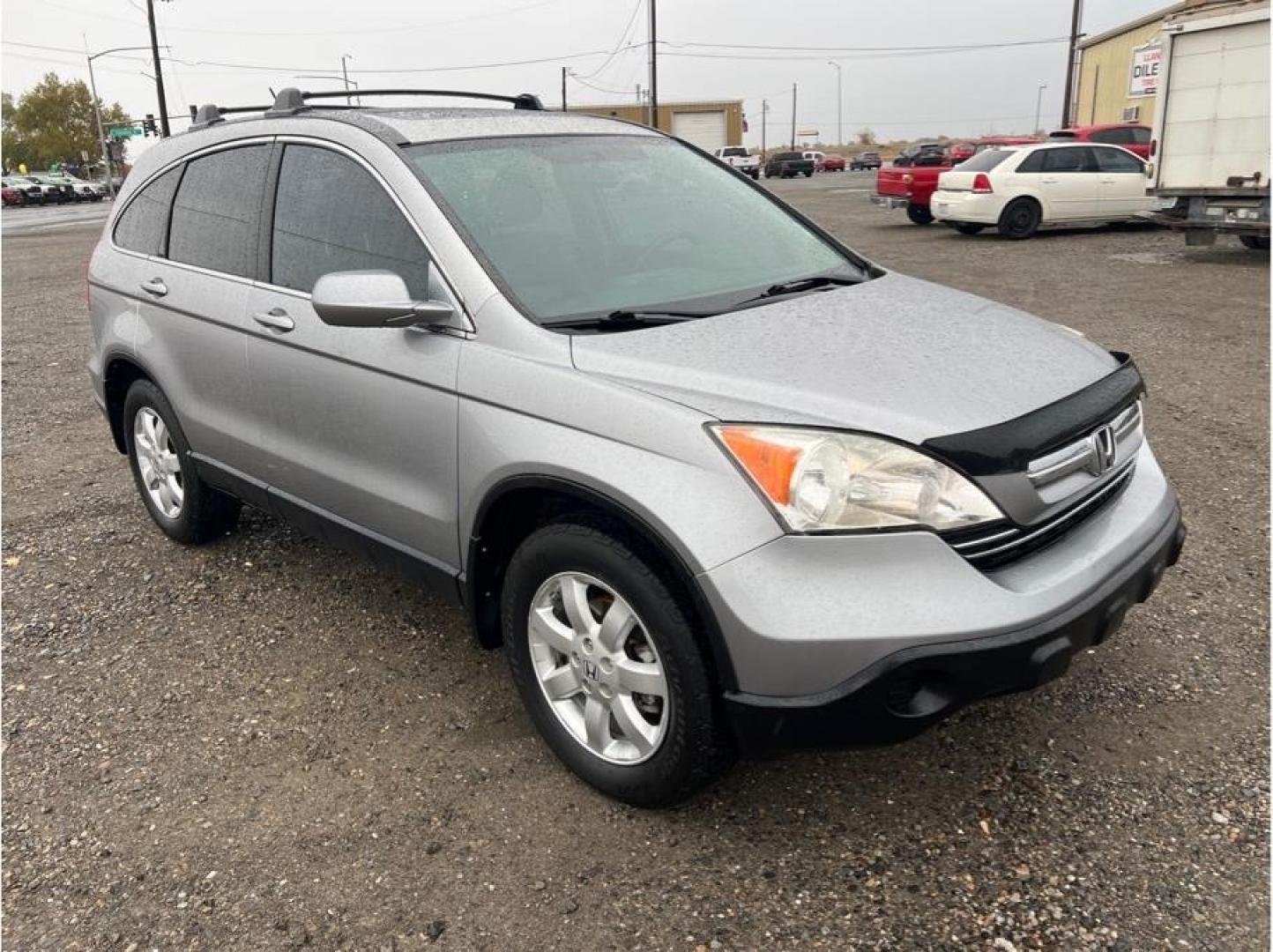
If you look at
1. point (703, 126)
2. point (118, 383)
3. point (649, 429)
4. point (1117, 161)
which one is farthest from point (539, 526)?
point (703, 126)

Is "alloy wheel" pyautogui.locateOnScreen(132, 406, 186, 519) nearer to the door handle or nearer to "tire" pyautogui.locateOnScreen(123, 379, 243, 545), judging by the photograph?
"tire" pyautogui.locateOnScreen(123, 379, 243, 545)

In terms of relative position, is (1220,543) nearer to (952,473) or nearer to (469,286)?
(952,473)

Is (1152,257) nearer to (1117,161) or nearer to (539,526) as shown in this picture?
(1117,161)

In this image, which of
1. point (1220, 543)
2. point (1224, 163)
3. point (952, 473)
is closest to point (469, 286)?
point (952, 473)

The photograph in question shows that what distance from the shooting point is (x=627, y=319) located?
111 inches

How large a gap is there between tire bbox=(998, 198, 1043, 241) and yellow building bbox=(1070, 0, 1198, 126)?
1488cm

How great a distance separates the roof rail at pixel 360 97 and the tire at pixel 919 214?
16.2m

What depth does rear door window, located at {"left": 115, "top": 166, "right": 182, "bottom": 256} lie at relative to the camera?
170 inches

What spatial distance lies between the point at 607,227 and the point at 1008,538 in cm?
161

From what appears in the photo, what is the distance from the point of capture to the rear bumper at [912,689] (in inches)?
86.0

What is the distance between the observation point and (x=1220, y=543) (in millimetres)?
4277

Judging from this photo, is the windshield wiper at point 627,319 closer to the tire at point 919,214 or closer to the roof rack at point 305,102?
the roof rack at point 305,102

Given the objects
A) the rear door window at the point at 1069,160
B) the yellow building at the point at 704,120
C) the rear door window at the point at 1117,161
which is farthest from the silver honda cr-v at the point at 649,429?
the yellow building at the point at 704,120

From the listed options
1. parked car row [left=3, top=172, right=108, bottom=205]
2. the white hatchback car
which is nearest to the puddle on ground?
the white hatchback car
